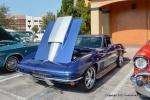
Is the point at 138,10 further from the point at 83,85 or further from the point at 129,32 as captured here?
the point at 83,85

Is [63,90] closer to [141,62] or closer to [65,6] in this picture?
[141,62]

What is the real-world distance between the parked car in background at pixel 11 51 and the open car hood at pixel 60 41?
1589 mm

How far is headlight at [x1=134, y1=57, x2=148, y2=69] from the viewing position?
457 cm

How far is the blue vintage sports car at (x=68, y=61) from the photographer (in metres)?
5.22

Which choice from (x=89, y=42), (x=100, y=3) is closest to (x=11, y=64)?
(x=89, y=42)

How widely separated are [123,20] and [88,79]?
387 inches

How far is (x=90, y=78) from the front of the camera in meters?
5.80

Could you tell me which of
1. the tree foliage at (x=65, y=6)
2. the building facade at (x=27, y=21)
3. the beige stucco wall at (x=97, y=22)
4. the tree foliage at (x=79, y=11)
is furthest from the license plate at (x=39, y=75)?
the building facade at (x=27, y=21)

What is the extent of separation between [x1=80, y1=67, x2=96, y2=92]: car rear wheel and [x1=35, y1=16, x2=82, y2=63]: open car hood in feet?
1.82

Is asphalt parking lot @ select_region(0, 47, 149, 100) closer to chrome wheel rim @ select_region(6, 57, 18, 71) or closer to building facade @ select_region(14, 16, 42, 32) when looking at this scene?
chrome wheel rim @ select_region(6, 57, 18, 71)

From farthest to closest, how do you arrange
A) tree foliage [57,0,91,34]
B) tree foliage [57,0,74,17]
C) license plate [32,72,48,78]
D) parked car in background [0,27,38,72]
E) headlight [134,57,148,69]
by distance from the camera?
1. tree foliage [57,0,74,17]
2. tree foliage [57,0,91,34]
3. parked car in background [0,27,38,72]
4. license plate [32,72,48,78]
5. headlight [134,57,148,69]

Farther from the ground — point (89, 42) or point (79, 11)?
point (79, 11)

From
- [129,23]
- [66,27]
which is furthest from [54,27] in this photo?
[129,23]

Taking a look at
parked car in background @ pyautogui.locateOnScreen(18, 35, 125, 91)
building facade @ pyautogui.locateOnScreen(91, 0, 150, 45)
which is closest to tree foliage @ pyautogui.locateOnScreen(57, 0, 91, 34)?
building facade @ pyautogui.locateOnScreen(91, 0, 150, 45)
